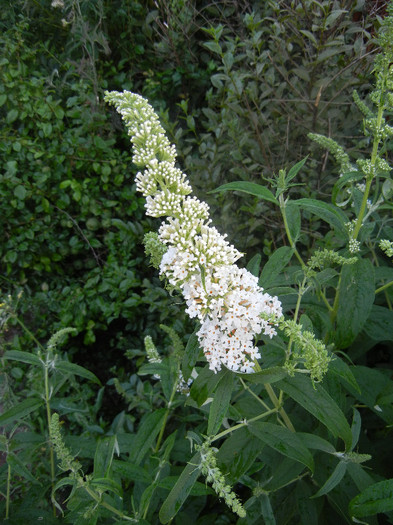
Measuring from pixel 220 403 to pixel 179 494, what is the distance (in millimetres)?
360

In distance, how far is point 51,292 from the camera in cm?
363

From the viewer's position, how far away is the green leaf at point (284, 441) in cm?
141

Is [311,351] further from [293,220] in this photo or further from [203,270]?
[293,220]

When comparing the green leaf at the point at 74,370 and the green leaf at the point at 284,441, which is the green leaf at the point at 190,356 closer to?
the green leaf at the point at 284,441

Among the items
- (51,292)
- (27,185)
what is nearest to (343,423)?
(51,292)

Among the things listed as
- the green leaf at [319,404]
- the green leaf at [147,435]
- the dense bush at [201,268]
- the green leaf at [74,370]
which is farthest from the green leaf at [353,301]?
the green leaf at [74,370]

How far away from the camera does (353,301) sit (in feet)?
5.37

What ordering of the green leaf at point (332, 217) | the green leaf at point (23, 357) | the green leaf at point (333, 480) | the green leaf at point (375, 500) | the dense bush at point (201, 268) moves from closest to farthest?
the green leaf at point (375, 500) → the green leaf at point (333, 480) → the dense bush at point (201, 268) → the green leaf at point (332, 217) → the green leaf at point (23, 357)

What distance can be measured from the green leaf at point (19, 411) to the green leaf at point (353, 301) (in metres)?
1.34

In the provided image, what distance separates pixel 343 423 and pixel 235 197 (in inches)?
83.8

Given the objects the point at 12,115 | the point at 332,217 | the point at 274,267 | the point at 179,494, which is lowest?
the point at 179,494

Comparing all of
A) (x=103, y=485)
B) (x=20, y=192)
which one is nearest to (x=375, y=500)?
(x=103, y=485)

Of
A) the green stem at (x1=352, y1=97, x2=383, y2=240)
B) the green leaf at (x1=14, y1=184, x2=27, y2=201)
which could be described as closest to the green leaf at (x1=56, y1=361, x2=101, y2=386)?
the green stem at (x1=352, y1=97, x2=383, y2=240)

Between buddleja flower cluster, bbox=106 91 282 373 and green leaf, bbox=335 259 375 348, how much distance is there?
1.27ft
